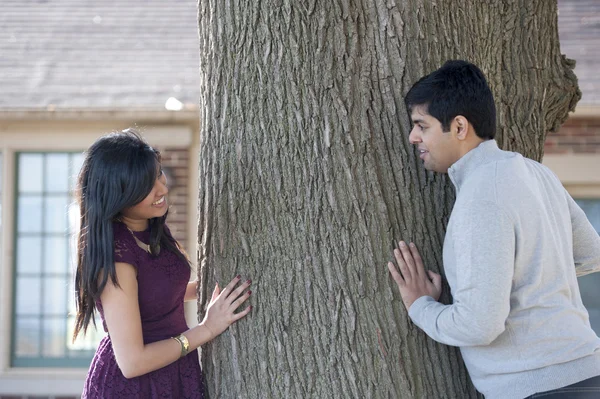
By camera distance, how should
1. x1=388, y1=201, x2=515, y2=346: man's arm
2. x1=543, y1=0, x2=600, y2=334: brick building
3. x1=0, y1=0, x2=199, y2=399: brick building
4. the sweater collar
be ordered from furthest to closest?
x1=543, y1=0, x2=600, y2=334: brick building < x1=0, y1=0, x2=199, y2=399: brick building < the sweater collar < x1=388, y1=201, x2=515, y2=346: man's arm

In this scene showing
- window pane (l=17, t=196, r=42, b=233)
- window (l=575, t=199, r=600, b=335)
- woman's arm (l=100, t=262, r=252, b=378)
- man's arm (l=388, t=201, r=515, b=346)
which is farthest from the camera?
window (l=575, t=199, r=600, b=335)

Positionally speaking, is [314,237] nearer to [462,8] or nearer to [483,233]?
[483,233]

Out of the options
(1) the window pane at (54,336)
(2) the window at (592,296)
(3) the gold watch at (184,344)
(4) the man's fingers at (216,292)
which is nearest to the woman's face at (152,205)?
(4) the man's fingers at (216,292)

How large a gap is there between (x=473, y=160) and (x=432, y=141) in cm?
16

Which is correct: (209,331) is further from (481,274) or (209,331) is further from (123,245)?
(481,274)

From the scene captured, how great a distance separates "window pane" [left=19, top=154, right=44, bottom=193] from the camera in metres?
8.16

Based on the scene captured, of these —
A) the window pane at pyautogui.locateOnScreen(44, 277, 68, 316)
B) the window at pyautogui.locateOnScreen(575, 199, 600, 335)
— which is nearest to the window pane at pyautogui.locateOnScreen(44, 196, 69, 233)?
the window pane at pyautogui.locateOnScreen(44, 277, 68, 316)

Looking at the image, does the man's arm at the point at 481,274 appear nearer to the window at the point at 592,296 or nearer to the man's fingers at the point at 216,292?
the man's fingers at the point at 216,292

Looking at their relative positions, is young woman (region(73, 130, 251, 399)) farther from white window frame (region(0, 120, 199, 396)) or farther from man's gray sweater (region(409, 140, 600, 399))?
white window frame (region(0, 120, 199, 396))

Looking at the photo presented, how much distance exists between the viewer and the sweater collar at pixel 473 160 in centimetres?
270

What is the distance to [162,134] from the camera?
25.3 ft

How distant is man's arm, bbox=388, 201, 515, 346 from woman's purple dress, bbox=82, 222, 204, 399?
1.07m

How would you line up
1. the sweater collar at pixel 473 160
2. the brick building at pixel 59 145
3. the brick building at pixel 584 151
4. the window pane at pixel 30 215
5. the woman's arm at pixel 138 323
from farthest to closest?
the window pane at pixel 30 215
the brick building at pixel 584 151
the brick building at pixel 59 145
the woman's arm at pixel 138 323
the sweater collar at pixel 473 160

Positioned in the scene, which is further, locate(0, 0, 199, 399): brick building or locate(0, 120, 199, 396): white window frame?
locate(0, 120, 199, 396): white window frame
